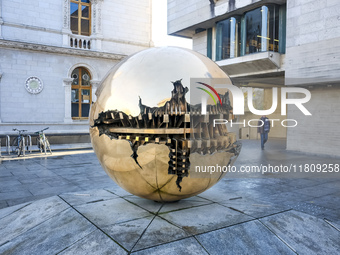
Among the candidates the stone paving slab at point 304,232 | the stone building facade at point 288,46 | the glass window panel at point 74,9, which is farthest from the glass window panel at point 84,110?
the stone paving slab at point 304,232

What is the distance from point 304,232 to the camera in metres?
3.61

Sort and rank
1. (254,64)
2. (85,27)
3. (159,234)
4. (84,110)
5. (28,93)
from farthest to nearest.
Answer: (85,27) < (84,110) < (28,93) < (254,64) < (159,234)

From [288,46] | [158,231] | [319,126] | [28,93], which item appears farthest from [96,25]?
[158,231]

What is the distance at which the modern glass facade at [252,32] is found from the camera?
1429 cm

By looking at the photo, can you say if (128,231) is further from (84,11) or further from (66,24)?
(84,11)

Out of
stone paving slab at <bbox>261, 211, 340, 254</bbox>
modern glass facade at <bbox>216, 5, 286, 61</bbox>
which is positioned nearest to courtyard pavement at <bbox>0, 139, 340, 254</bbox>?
stone paving slab at <bbox>261, 211, 340, 254</bbox>

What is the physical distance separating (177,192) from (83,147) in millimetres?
12704

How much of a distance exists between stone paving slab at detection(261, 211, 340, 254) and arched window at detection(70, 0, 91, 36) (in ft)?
61.8

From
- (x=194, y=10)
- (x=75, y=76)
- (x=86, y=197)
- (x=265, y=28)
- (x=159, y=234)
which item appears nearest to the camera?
(x=159, y=234)

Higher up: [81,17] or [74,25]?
[81,17]

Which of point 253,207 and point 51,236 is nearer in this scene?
point 51,236

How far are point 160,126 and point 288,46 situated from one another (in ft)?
36.9

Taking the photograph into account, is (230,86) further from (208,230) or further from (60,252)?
(60,252)

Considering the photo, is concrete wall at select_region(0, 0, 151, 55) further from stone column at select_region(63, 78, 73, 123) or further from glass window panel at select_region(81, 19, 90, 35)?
stone column at select_region(63, 78, 73, 123)
